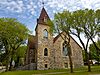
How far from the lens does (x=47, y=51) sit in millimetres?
46281

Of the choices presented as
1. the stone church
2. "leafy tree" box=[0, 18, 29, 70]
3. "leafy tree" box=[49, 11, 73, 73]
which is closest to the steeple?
the stone church

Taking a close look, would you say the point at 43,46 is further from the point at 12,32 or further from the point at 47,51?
the point at 12,32

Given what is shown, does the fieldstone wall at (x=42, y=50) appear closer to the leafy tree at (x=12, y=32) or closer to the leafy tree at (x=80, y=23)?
the leafy tree at (x=12, y=32)

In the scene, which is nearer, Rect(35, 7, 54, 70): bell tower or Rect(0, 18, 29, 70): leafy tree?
Rect(0, 18, 29, 70): leafy tree

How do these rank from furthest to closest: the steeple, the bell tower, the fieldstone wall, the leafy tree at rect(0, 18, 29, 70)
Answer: the steeple → the bell tower → the fieldstone wall → the leafy tree at rect(0, 18, 29, 70)

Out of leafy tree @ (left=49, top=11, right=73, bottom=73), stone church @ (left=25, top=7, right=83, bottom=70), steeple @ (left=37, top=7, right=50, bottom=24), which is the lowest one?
stone church @ (left=25, top=7, right=83, bottom=70)

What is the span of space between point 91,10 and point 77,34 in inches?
193

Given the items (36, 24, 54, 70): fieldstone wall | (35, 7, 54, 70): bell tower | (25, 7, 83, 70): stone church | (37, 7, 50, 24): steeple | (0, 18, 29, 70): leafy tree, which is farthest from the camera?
(37, 7, 50, 24): steeple

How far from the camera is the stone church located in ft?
148

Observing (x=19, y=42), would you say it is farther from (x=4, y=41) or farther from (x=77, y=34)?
(x=77, y=34)

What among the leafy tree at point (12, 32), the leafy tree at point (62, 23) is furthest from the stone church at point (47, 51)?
the leafy tree at point (62, 23)

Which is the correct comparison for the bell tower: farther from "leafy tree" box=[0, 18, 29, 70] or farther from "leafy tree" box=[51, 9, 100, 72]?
"leafy tree" box=[51, 9, 100, 72]

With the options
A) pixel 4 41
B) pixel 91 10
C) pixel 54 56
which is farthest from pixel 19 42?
pixel 91 10

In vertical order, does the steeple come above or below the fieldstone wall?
above
